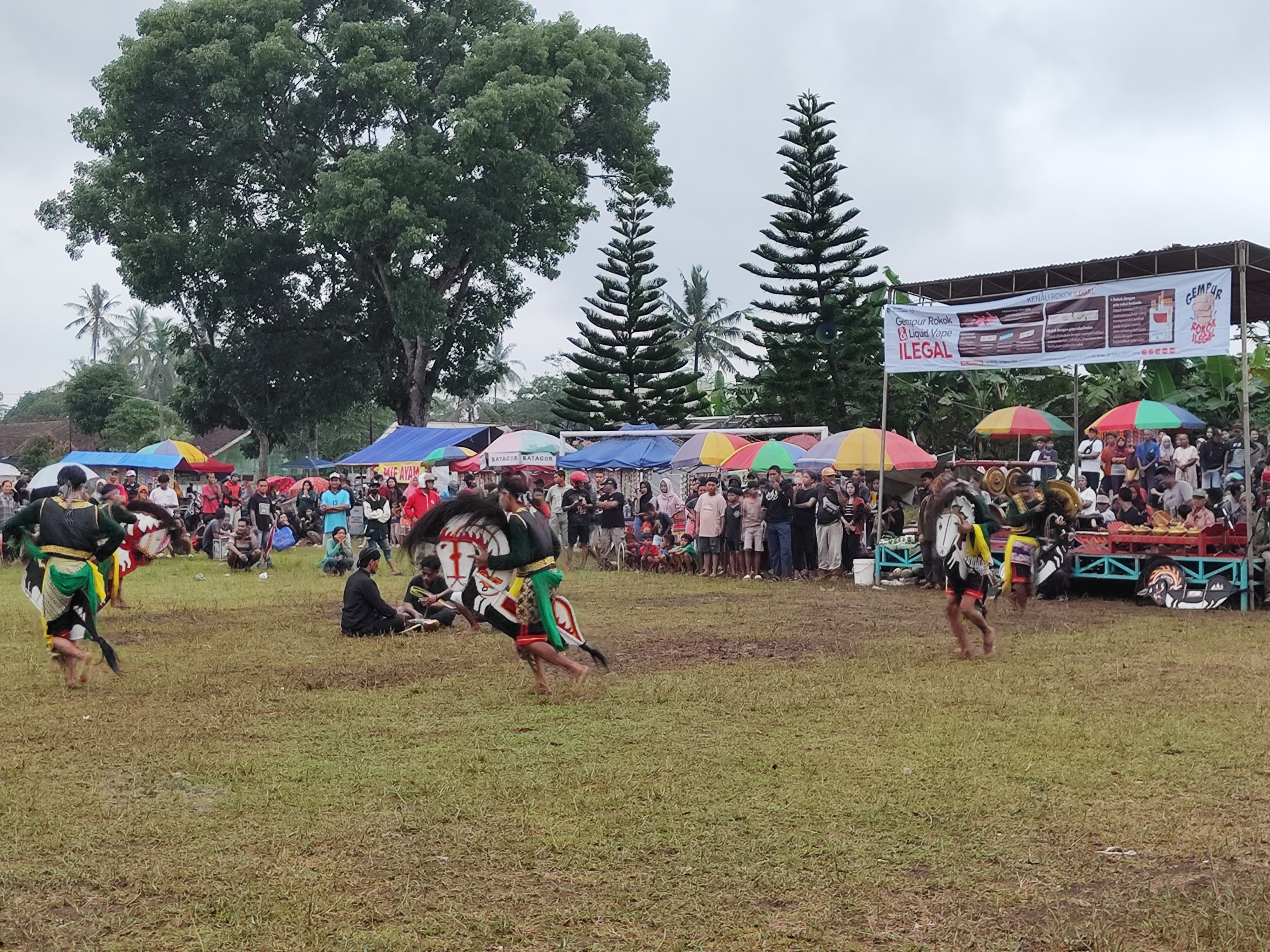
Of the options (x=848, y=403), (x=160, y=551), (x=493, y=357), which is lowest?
(x=160, y=551)

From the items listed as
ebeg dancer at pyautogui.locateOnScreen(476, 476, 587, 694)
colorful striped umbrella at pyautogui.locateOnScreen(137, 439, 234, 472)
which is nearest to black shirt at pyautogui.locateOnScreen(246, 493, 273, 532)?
colorful striped umbrella at pyautogui.locateOnScreen(137, 439, 234, 472)

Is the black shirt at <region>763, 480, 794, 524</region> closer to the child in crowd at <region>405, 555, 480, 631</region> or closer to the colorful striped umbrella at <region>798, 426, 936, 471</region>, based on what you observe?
the colorful striped umbrella at <region>798, 426, 936, 471</region>

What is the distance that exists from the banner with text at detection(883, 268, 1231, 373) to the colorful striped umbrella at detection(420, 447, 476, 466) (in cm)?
1530

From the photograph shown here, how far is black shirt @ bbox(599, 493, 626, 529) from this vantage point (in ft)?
78.7

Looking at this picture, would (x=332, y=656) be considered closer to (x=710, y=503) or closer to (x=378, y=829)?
(x=378, y=829)

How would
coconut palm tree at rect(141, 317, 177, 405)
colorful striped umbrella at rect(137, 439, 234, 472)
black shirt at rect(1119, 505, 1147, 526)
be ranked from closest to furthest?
1. black shirt at rect(1119, 505, 1147, 526)
2. colorful striped umbrella at rect(137, 439, 234, 472)
3. coconut palm tree at rect(141, 317, 177, 405)

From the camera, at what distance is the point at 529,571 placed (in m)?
A: 9.74

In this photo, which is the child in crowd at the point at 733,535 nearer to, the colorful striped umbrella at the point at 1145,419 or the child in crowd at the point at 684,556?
the child in crowd at the point at 684,556

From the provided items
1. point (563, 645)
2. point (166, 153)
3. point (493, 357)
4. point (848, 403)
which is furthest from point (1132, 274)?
point (493, 357)

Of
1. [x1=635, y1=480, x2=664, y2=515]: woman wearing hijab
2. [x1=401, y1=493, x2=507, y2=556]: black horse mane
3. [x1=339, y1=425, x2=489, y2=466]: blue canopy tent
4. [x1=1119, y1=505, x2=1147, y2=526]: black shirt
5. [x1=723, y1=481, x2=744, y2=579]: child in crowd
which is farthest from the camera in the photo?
[x1=339, y1=425, x2=489, y2=466]: blue canopy tent

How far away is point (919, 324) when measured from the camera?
1900 centimetres

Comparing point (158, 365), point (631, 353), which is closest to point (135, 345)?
point (158, 365)

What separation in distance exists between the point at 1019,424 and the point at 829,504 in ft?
19.5

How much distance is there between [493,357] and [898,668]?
65245mm
